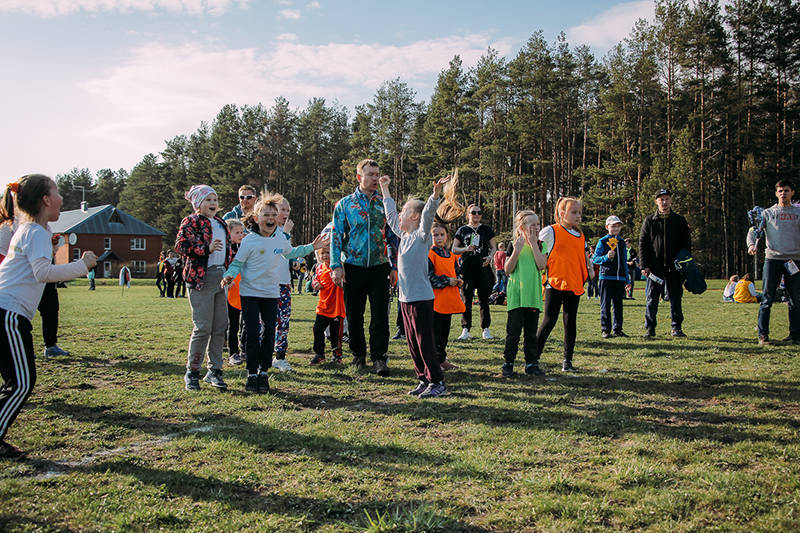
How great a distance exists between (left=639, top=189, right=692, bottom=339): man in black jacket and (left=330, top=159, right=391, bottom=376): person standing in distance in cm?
505

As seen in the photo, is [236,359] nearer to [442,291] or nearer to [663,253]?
[442,291]

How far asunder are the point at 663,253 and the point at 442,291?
14.6 feet

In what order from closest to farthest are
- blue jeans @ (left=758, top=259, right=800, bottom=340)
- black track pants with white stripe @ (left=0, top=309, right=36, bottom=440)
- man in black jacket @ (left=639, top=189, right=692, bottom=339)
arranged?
black track pants with white stripe @ (left=0, top=309, right=36, bottom=440)
blue jeans @ (left=758, top=259, right=800, bottom=340)
man in black jacket @ (left=639, top=189, right=692, bottom=339)

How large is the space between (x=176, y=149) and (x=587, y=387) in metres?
84.4

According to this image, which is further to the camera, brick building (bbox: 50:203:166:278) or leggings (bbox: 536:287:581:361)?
brick building (bbox: 50:203:166:278)

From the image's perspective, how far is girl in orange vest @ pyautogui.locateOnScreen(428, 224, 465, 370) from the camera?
6812 mm

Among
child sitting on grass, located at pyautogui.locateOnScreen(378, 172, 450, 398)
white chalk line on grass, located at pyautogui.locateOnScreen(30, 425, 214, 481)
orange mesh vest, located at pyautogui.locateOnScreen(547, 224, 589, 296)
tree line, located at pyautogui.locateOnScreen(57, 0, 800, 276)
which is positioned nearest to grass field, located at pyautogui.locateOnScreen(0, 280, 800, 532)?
white chalk line on grass, located at pyautogui.locateOnScreen(30, 425, 214, 481)

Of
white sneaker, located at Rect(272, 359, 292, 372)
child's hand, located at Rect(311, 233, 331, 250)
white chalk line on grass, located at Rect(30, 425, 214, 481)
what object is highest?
child's hand, located at Rect(311, 233, 331, 250)

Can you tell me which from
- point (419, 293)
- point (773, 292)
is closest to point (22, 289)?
point (419, 293)

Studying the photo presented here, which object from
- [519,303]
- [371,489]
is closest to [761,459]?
[371,489]

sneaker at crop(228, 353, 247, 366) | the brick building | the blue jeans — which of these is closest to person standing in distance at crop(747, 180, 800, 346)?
the blue jeans

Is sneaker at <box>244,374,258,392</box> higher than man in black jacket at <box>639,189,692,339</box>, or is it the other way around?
man in black jacket at <box>639,189,692,339</box>

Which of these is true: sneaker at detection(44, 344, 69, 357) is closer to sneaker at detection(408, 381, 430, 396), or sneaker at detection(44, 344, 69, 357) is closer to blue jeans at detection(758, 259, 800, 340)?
sneaker at detection(408, 381, 430, 396)

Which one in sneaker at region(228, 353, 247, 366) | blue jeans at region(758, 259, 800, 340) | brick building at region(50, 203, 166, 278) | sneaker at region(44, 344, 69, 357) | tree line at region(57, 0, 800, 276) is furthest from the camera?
brick building at region(50, 203, 166, 278)
